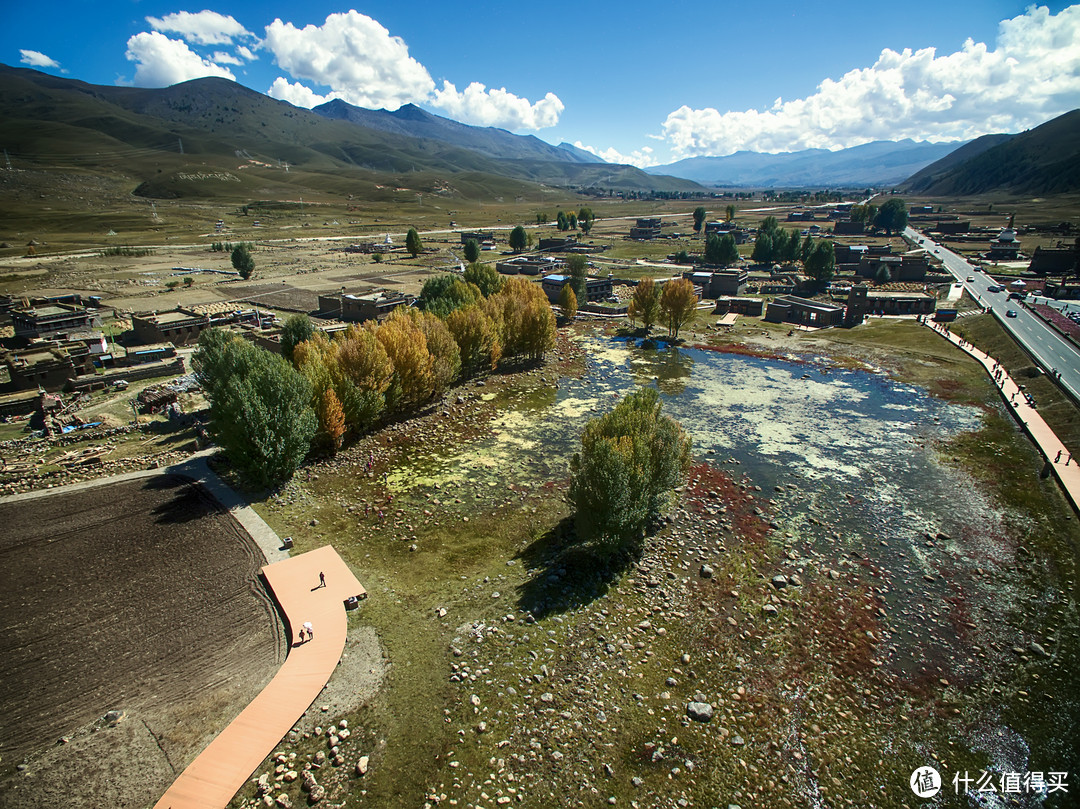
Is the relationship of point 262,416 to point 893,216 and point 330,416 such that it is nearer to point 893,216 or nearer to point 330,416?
point 330,416

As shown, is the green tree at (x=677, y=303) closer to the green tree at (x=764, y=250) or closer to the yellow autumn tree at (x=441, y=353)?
the yellow autumn tree at (x=441, y=353)

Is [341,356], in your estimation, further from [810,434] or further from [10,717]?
[810,434]

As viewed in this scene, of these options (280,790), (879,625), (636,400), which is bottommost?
(879,625)

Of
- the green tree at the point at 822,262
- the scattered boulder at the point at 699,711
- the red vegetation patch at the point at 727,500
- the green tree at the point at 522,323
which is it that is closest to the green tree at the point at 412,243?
the green tree at the point at 522,323

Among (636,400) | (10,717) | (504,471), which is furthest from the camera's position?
(504,471)

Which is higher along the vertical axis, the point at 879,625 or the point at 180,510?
the point at 180,510

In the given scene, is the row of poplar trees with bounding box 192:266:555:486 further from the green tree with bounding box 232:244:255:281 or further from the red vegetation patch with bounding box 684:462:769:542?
the green tree with bounding box 232:244:255:281

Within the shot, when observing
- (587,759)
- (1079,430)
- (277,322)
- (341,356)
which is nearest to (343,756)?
(587,759)
